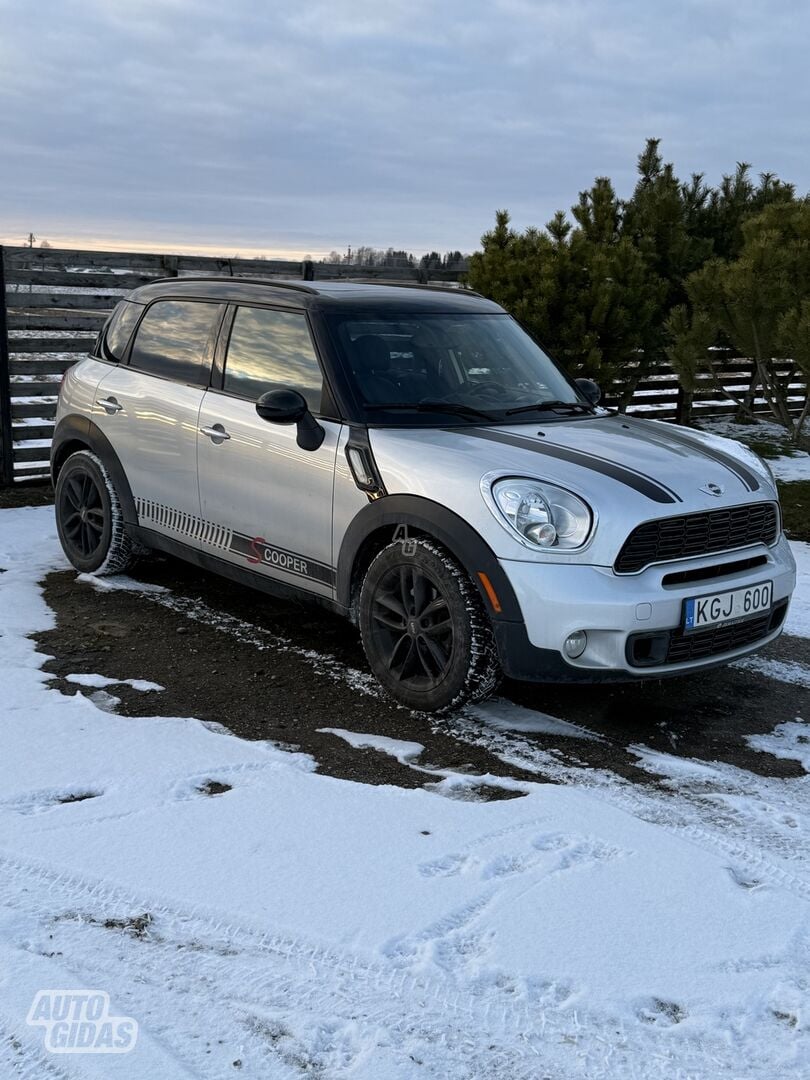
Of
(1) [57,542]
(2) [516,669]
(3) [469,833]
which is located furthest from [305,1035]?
(1) [57,542]

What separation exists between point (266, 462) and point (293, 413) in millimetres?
372

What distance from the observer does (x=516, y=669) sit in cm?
410

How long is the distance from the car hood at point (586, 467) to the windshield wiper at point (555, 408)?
0.53 feet

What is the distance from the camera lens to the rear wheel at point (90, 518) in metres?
6.15

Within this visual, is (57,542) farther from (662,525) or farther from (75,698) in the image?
(662,525)

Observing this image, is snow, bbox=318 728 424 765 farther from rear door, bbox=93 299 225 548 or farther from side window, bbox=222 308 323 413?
rear door, bbox=93 299 225 548

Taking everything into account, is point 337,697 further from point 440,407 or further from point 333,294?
point 333,294

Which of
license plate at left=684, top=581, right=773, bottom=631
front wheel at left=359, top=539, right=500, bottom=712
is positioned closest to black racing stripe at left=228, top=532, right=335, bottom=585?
front wheel at left=359, top=539, right=500, bottom=712

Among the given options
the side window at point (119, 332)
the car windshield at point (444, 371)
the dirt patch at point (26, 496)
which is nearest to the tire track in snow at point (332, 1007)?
the car windshield at point (444, 371)

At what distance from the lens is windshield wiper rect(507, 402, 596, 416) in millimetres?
5027

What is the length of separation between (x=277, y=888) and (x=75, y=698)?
178 centimetres

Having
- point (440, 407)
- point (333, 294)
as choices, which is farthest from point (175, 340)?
point (440, 407)

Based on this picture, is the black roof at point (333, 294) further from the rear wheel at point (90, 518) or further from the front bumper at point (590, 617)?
the front bumper at point (590, 617)

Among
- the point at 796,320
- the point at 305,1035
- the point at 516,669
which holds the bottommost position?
the point at 305,1035
